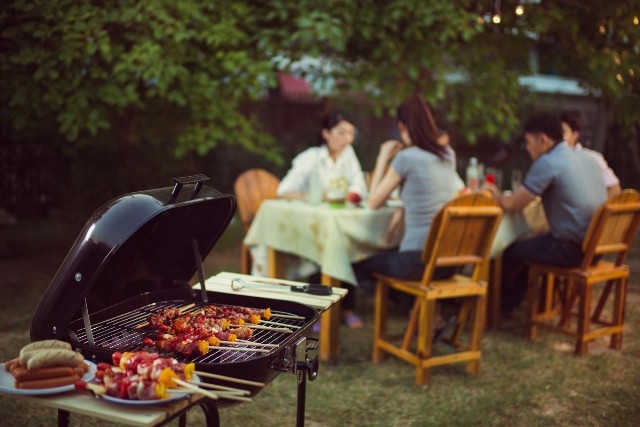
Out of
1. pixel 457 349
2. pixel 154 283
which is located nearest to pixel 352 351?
pixel 457 349

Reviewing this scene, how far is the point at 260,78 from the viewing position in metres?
6.95

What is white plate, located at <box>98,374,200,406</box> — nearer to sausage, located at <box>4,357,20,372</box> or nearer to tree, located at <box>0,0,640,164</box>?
sausage, located at <box>4,357,20,372</box>

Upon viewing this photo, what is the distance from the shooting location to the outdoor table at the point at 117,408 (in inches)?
61.4

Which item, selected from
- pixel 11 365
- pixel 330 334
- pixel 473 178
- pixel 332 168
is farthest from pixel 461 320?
pixel 11 365

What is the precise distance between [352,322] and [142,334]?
3.11 meters

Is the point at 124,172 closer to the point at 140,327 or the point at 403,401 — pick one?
the point at 403,401

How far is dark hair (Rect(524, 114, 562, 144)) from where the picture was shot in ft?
16.1

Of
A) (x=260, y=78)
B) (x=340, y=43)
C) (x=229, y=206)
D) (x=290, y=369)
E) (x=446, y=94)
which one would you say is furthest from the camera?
(x=446, y=94)

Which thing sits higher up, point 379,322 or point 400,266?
point 400,266

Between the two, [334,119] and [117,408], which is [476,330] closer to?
[334,119]

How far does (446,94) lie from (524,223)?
3902 millimetres

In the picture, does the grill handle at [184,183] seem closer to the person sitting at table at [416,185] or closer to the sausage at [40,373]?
the sausage at [40,373]

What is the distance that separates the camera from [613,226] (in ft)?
15.4

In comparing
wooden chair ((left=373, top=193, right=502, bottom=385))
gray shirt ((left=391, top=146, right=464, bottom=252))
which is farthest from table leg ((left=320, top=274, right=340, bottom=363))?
gray shirt ((left=391, top=146, right=464, bottom=252))
